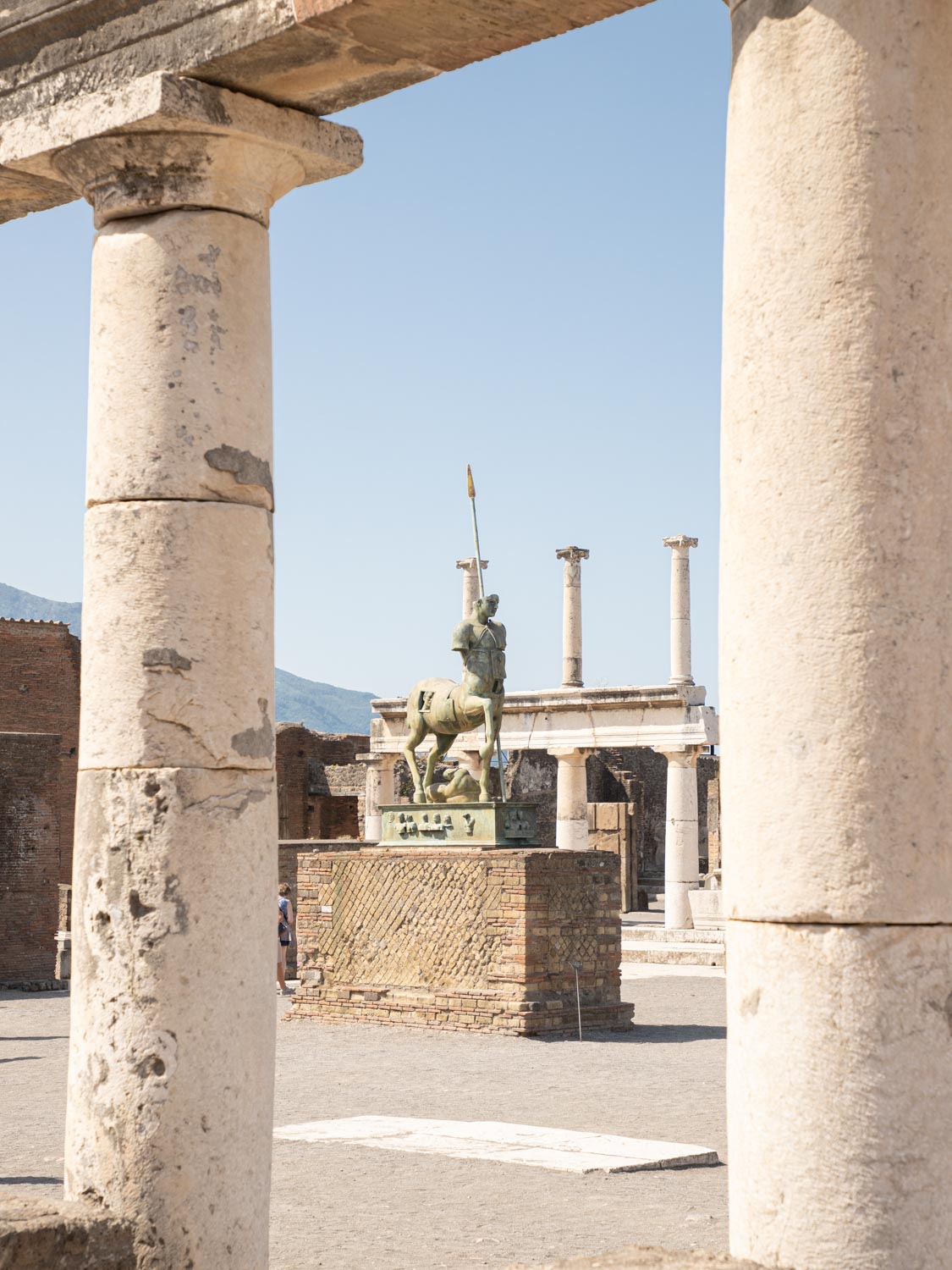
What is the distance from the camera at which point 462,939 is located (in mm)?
15039

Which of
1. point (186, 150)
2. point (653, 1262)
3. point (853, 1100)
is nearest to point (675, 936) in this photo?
point (186, 150)

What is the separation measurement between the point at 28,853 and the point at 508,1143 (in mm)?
13052

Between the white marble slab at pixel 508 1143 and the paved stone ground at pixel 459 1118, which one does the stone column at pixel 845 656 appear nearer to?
the paved stone ground at pixel 459 1118

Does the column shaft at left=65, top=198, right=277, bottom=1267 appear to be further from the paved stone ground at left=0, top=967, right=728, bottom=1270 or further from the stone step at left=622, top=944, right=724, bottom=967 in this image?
the stone step at left=622, top=944, right=724, bottom=967

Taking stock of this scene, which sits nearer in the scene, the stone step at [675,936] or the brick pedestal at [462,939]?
the brick pedestal at [462,939]

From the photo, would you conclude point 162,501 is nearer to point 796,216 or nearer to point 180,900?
point 180,900

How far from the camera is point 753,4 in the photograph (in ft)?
11.7

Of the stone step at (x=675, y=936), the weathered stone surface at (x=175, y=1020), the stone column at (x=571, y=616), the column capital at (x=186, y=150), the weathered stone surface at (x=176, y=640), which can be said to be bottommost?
the stone step at (x=675, y=936)

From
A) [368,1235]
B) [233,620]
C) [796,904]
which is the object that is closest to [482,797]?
[368,1235]

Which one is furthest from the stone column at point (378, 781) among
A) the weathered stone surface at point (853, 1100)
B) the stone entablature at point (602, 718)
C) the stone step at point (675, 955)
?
the weathered stone surface at point (853, 1100)

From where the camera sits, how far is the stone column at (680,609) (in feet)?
103

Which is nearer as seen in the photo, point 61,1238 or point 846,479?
point 846,479

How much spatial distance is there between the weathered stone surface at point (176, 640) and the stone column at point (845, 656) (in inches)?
69.0

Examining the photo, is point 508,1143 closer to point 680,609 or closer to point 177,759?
point 177,759
